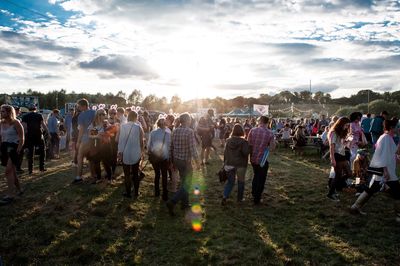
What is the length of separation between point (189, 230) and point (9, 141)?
4.07 m

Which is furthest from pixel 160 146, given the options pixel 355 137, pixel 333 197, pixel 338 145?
pixel 355 137

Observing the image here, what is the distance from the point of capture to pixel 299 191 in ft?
28.6

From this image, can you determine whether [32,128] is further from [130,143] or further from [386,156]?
[386,156]

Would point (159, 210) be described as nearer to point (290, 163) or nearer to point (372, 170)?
point (372, 170)

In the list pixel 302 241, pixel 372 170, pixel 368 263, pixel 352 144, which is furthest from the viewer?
pixel 352 144

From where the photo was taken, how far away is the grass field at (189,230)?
4.76 metres

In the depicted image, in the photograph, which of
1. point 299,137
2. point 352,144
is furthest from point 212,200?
point 299,137

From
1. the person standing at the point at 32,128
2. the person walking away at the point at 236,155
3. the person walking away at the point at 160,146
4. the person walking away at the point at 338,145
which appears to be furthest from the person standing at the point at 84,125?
the person walking away at the point at 338,145

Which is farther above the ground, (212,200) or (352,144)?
(352,144)

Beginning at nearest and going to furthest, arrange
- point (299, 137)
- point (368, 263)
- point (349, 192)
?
point (368, 263), point (349, 192), point (299, 137)

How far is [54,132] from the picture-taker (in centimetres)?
1354

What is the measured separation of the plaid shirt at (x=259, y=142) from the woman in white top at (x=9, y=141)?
4.65 metres

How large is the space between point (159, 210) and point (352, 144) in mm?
5276

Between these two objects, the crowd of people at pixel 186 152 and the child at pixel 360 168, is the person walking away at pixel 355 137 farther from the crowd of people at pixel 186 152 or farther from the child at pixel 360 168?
the child at pixel 360 168
